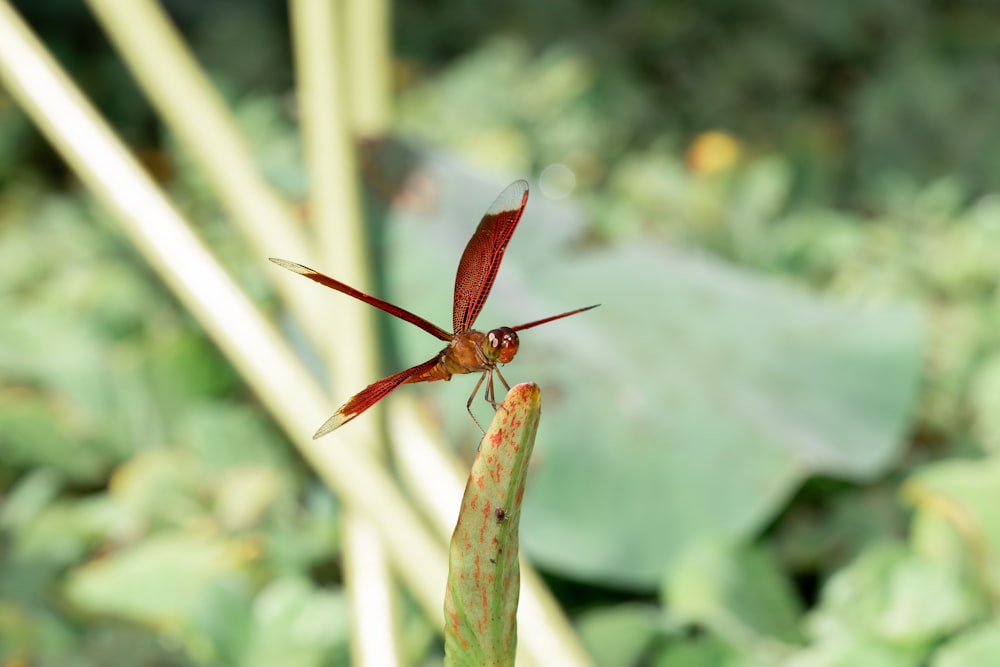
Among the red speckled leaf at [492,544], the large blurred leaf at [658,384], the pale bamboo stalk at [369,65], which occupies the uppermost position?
the pale bamboo stalk at [369,65]

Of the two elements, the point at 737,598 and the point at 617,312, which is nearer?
the point at 737,598

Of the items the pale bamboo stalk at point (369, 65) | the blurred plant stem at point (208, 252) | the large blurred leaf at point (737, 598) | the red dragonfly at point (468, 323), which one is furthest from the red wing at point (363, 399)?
the pale bamboo stalk at point (369, 65)

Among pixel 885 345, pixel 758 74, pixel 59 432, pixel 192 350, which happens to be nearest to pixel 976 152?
pixel 758 74

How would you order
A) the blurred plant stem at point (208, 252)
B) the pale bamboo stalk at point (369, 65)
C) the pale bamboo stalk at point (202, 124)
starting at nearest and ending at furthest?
the blurred plant stem at point (208, 252) → the pale bamboo stalk at point (202, 124) → the pale bamboo stalk at point (369, 65)

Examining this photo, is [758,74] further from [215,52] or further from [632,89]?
[215,52]

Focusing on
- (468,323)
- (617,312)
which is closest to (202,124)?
(617,312)

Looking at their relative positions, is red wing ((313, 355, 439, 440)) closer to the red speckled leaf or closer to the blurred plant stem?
the red speckled leaf

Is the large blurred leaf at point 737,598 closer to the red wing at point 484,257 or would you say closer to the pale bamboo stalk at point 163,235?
the pale bamboo stalk at point 163,235

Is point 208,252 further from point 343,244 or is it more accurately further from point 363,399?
point 363,399
